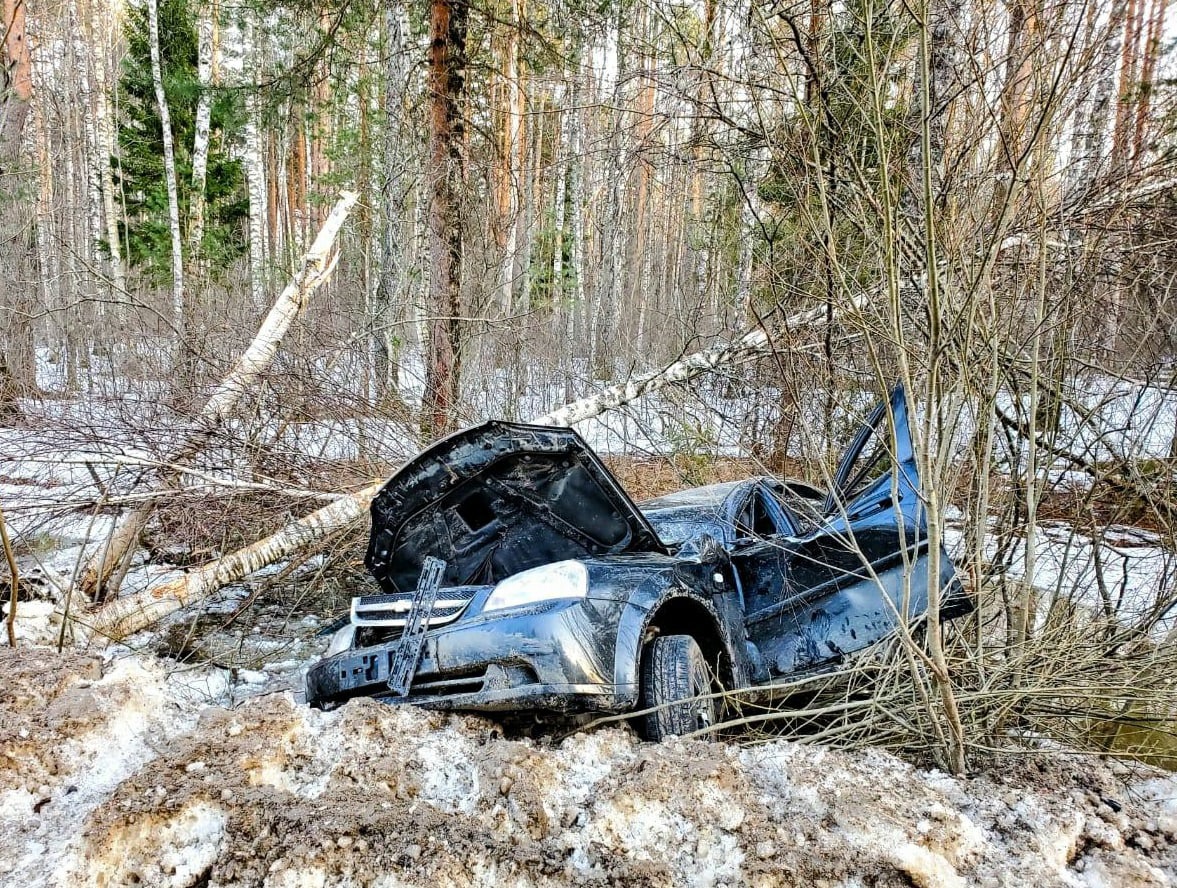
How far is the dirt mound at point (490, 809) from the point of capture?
2.11m

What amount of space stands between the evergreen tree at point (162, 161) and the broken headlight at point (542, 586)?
15.8m

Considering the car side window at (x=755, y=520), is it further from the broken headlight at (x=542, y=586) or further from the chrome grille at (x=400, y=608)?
the chrome grille at (x=400, y=608)

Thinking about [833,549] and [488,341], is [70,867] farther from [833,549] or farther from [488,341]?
[488,341]

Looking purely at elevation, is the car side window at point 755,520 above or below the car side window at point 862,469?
below

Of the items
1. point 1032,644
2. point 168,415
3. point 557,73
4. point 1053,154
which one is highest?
point 557,73

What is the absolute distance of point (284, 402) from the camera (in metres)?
5.82

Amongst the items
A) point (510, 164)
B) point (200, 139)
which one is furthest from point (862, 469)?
point (200, 139)

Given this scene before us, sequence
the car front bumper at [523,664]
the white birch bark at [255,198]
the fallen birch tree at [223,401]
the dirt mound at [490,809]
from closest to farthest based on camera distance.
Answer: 1. the dirt mound at [490,809]
2. the car front bumper at [523,664]
3. the fallen birch tree at [223,401]
4. the white birch bark at [255,198]

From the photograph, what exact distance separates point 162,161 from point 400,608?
19.6 meters

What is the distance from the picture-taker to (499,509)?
3.81 meters

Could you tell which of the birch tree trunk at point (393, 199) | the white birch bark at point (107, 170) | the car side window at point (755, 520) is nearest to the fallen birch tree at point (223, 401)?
the birch tree trunk at point (393, 199)

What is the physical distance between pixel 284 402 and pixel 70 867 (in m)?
4.26

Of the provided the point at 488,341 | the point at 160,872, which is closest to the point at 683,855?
the point at 160,872

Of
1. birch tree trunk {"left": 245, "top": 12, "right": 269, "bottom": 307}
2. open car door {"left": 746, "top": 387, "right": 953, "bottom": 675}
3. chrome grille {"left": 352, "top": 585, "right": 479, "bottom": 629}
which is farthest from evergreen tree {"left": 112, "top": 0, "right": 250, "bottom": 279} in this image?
open car door {"left": 746, "top": 387, "right": 953, "bottom": 675}
